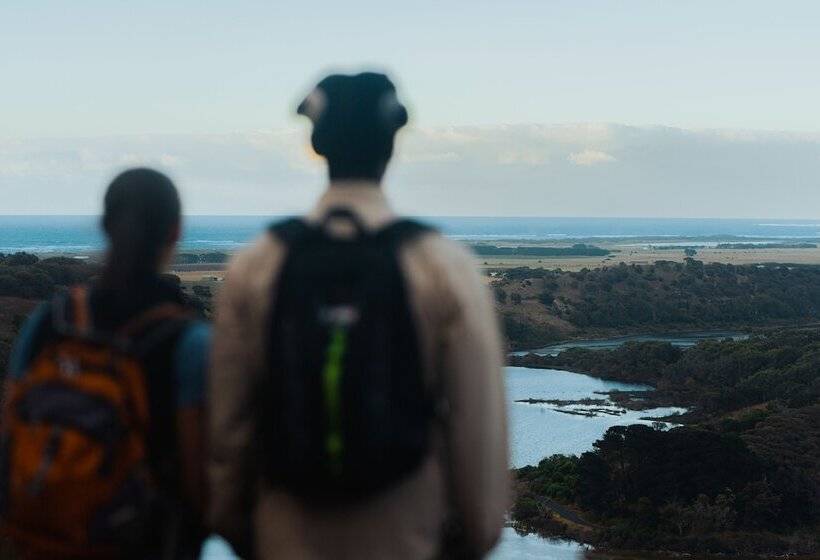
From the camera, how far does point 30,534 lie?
2270mm

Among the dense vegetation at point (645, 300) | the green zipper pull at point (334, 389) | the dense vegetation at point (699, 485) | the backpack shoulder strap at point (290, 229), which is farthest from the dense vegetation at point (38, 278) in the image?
the dense vegetation at point (645, 300)

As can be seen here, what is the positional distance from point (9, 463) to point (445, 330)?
954 mm

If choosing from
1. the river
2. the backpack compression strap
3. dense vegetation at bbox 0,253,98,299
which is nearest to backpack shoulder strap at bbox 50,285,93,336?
the backpack compression strap

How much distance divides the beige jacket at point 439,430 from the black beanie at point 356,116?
4.3 inches

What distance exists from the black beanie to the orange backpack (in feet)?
1.98

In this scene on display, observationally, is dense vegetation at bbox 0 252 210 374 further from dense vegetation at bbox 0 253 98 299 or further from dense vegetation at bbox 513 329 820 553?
dense vegetation at bbox 513 329 820 553

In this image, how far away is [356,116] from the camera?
7.83 ft

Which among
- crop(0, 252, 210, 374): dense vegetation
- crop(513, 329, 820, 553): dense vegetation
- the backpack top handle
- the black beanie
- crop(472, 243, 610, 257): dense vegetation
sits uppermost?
the black beanie

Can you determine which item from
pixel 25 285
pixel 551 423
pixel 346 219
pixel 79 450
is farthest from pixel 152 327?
pixel 551 423

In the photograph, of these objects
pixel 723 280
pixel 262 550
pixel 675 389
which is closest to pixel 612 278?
pixel 723 280

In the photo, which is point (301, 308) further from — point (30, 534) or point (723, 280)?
point (723, 280)

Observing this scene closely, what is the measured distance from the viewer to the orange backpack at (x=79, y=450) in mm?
2197

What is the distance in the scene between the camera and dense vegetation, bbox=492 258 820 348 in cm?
6738

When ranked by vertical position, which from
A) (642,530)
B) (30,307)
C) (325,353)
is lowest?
(642,530)
